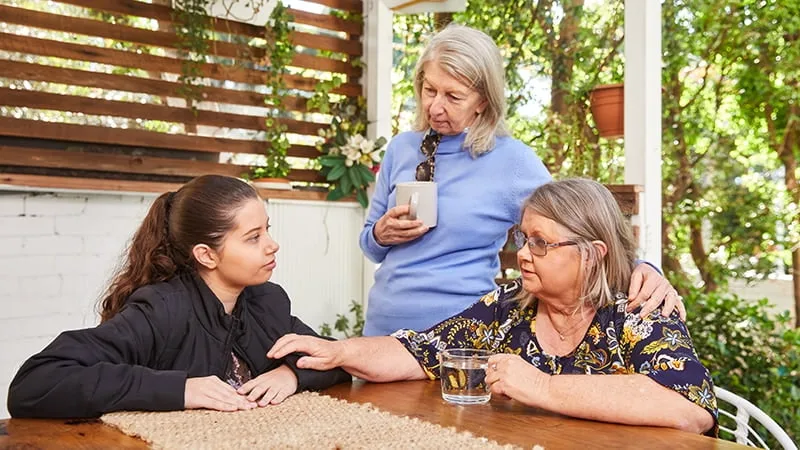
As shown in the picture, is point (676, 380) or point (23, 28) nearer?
point (676, 380)

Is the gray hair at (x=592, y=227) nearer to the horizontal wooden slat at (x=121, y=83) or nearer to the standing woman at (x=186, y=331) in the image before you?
the standing woman at (x=186, y=331)

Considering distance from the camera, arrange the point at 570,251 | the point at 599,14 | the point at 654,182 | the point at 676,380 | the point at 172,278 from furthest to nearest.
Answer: the point at 599,14 → the point at 654,182 → the point at 172,278 → the point at 570,251 → the point at 676,380

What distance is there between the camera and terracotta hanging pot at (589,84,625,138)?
3.71 meters

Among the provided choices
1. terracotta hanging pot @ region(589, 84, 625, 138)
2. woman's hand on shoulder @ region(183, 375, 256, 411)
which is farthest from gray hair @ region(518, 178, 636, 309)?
terracotta hanging pot @ region(589, 84, 625, 138)

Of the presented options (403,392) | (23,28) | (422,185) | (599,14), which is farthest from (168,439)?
(599,14)

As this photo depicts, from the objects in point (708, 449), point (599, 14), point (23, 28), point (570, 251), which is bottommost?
point (708, 449)

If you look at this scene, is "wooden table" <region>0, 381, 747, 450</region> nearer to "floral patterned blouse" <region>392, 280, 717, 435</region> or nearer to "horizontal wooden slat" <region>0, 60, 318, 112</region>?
"floral patterned blouse" <region>392, 280, 717, 435</region>

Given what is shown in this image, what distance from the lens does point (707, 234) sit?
17.4ft

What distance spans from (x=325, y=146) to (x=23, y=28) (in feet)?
4.92

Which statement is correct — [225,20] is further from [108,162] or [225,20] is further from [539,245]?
[539,245]

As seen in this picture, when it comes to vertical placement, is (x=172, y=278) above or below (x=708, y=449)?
above

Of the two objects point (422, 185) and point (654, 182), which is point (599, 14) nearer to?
point (654, 182)

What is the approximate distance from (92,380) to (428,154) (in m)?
1.06

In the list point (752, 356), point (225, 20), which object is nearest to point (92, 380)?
point (225, 20)
